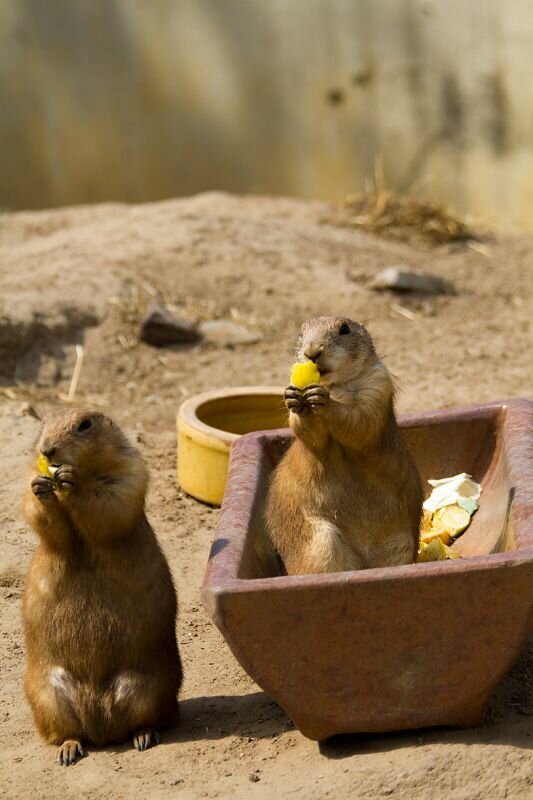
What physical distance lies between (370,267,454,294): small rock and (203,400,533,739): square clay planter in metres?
5.75

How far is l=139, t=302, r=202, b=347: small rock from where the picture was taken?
856cm

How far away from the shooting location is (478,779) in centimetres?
360

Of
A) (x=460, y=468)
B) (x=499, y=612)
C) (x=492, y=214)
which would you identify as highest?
(x=499, y=612)

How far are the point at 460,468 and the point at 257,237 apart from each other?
17.0 ft

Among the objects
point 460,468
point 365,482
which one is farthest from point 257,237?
point 365,482

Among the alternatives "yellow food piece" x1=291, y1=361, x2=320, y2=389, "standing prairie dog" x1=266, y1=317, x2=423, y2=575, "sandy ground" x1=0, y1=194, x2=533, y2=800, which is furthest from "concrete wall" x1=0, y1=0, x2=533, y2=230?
"yellow food piece" x1=291, y1=361, x2=320, y2=389

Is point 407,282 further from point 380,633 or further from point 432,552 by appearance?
point 380,633

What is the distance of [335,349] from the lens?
4406 mm

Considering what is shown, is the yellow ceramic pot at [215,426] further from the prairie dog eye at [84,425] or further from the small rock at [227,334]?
the small rock at [227,334]

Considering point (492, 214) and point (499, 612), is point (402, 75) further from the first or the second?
point (499, 612)

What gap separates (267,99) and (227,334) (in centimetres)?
395

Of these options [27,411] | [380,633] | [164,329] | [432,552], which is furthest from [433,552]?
[164,329]

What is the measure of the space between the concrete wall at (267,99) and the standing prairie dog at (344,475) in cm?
779

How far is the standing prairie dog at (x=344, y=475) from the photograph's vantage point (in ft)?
14.1
